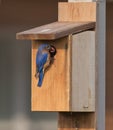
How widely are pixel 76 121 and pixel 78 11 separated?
635 millimetres

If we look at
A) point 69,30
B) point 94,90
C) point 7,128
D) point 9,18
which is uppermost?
point 9,18

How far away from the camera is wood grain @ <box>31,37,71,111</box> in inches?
111

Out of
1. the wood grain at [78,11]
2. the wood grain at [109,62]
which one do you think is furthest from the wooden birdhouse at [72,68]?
the wood grain at [109,62]

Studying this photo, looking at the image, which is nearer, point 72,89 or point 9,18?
point 72,89

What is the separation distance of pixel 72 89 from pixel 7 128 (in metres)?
2.46

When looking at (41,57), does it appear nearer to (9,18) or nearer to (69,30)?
(69,30)

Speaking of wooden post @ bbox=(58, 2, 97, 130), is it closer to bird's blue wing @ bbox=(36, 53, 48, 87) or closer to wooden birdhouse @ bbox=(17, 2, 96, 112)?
wooden birdhouse @ bbox=(17, 2, 96, 112)

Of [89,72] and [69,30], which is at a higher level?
[69,30]

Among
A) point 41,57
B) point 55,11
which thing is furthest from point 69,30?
point 55,11

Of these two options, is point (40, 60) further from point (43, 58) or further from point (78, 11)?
point (78, 11)

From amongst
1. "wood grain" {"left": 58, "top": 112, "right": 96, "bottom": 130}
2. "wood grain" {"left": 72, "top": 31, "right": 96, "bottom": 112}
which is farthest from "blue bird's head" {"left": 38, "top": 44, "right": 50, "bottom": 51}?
"wood grain" {"left": 58, "top": 112, "right": 96, "bottom": 130}

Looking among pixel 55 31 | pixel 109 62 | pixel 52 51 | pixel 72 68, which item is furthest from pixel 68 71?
pixel 109 62

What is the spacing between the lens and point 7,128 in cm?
522

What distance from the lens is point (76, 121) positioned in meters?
3.02
